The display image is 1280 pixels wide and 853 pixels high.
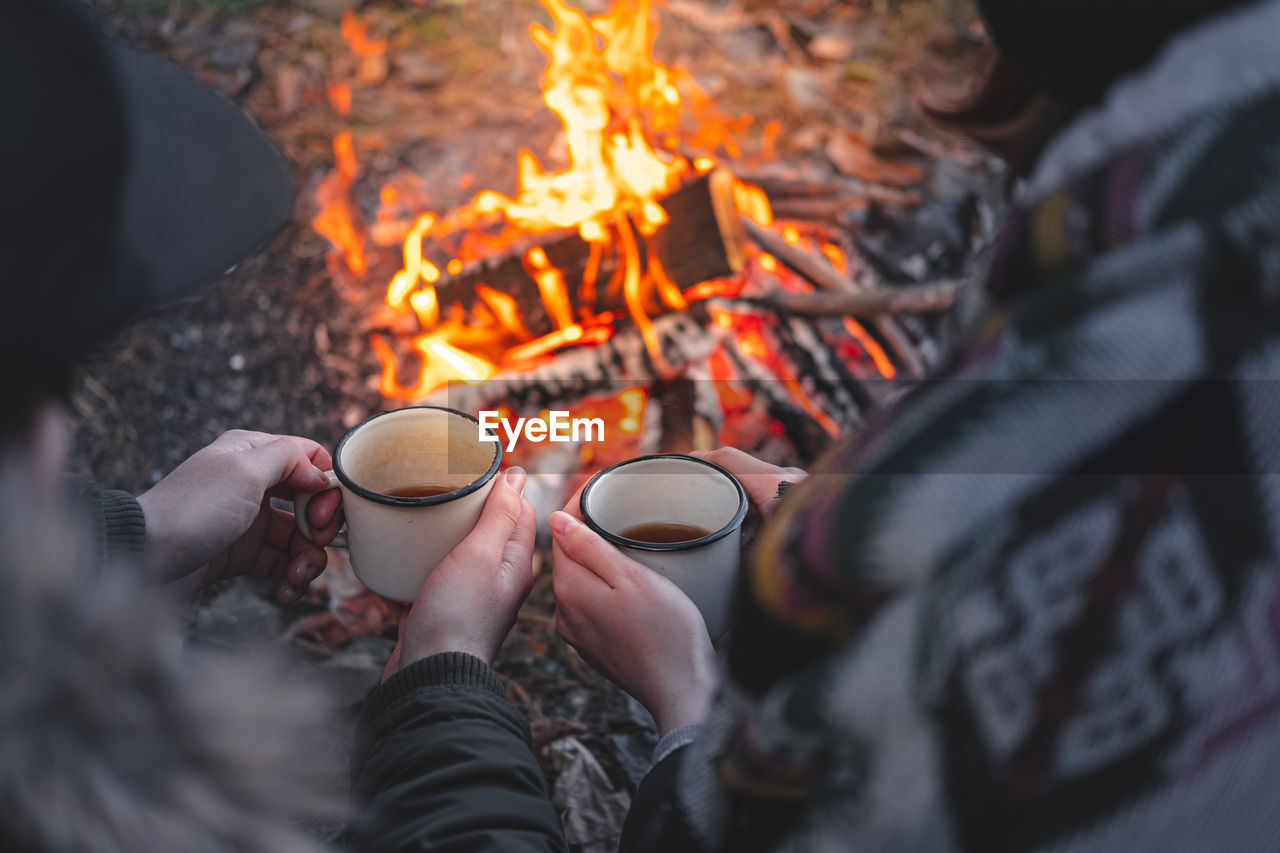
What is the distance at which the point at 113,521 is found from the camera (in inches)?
57.0

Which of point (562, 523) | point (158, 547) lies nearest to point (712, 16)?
point (562, 523)

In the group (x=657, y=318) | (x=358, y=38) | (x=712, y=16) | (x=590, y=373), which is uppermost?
(x=712, y=16)

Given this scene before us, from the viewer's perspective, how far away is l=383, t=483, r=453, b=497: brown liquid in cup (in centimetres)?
164

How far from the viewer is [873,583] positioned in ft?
2.51

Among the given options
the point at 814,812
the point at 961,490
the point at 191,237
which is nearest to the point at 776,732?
the point at 814,812

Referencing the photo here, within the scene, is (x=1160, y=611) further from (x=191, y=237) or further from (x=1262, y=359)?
(x=191, y=237)

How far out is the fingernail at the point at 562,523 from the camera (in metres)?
1.40

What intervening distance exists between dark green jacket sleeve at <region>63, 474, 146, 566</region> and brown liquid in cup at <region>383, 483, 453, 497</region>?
408 mm

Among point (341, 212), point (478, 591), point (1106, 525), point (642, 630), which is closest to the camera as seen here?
point (1106, 525)

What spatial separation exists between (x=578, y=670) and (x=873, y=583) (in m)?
1.53

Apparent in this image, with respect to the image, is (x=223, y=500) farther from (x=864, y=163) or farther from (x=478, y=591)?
(x=864, y=163)

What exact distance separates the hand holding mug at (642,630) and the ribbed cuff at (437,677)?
17 centimetres

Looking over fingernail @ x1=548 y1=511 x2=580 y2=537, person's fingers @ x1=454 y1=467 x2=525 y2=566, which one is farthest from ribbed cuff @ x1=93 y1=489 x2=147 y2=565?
fingernail @ x1=548 y1=511 x2=580 y2=537

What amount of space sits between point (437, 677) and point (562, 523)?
0.30 meters
